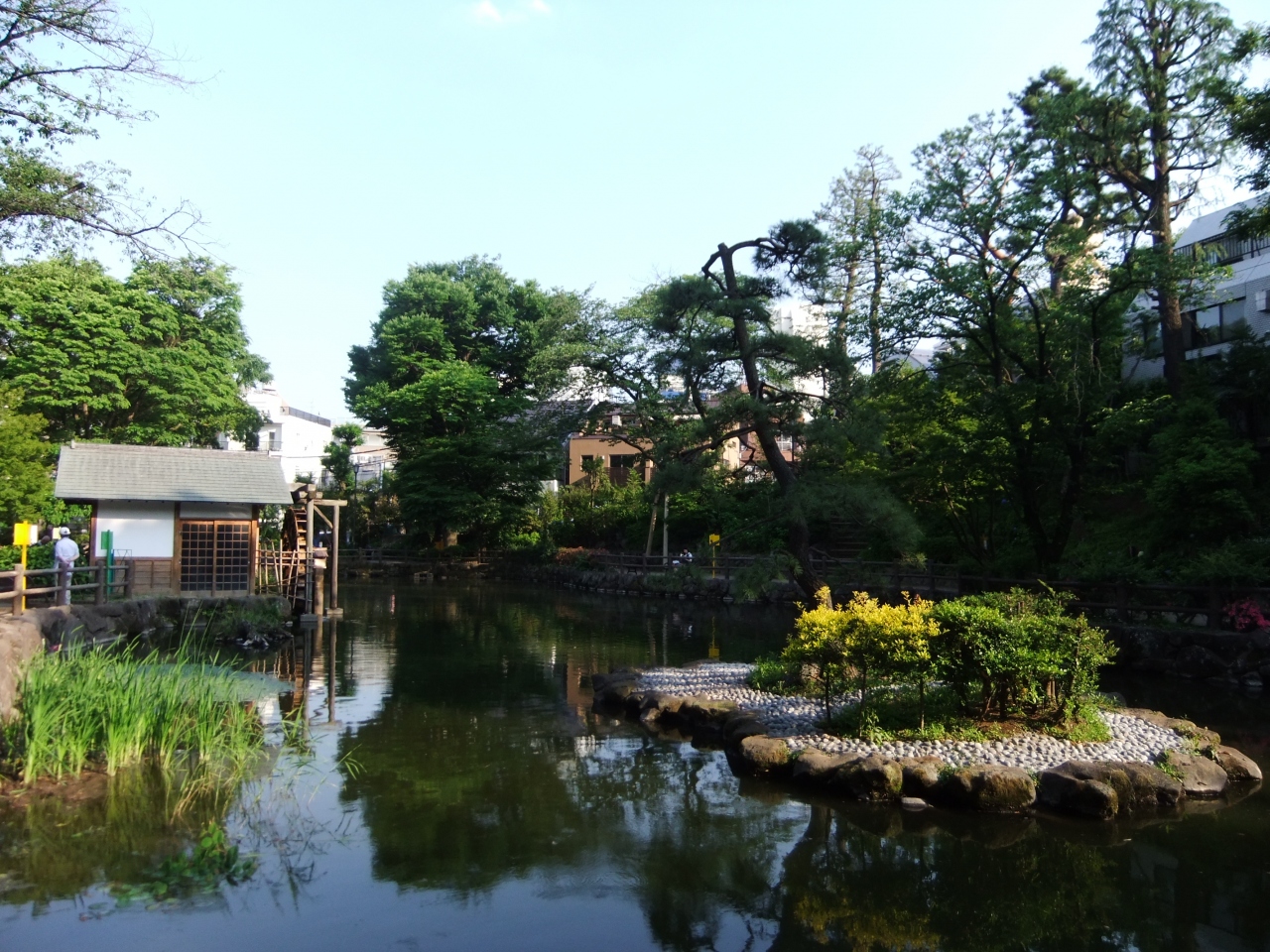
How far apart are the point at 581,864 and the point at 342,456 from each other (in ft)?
124

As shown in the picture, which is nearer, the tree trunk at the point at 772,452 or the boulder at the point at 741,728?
the boulder at the point at 741,728

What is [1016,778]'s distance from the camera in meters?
7.20

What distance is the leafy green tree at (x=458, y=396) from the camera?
3691 cm

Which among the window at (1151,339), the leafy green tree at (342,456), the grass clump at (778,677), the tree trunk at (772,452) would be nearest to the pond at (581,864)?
the grass clump at (778,677)

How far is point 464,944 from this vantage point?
5.05 metres

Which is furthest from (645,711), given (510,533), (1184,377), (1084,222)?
(510,533)

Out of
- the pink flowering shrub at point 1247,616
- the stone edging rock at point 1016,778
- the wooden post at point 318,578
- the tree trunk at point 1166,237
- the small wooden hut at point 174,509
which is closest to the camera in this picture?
the stone edging rock at point 1016,778

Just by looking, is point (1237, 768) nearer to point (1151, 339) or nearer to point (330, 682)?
point (330, 682)

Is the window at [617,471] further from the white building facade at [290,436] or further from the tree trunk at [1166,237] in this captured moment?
the tree trunk at [1166,237]

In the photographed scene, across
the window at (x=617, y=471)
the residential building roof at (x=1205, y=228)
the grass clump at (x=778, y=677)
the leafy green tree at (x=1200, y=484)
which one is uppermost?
the residential building roof at (x=1205, y=228)

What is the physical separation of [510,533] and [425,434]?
5512 millimetres

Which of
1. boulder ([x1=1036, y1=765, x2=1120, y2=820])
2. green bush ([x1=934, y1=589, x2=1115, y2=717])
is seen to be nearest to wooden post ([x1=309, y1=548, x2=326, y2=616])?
green bush ([x1=934, y1=589, x2=1115, y2=717])

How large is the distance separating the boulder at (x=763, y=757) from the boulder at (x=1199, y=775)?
10.3ft

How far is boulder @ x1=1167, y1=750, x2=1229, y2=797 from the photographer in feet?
24.8
